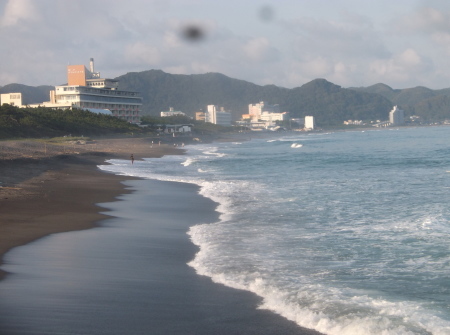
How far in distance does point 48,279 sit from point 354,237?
6.52 meters

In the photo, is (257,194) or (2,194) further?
(257,194)

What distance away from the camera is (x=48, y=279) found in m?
8.01

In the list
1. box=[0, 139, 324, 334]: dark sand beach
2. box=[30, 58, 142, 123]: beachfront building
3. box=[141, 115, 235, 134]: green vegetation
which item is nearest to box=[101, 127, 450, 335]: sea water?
box=[0, 139, 324, 334]: dark sand beach

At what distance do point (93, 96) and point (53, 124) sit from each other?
108 ft

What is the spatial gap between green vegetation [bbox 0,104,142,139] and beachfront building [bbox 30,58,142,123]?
42.0ft

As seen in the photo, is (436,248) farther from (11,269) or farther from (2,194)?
(2,194)

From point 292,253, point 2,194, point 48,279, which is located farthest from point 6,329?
point 2,194

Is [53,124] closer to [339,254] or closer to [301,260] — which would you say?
[339,254]

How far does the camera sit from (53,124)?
7394 cm

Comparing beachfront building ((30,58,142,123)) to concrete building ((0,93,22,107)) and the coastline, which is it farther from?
the coastline

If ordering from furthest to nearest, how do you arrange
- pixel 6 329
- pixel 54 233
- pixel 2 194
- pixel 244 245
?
pixel 2 194
pixel 54 233
pixel 244 245
pixel 6 329

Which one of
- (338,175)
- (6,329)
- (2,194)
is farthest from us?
(338,175)

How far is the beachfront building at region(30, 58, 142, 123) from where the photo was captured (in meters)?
102

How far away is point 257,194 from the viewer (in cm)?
1931
